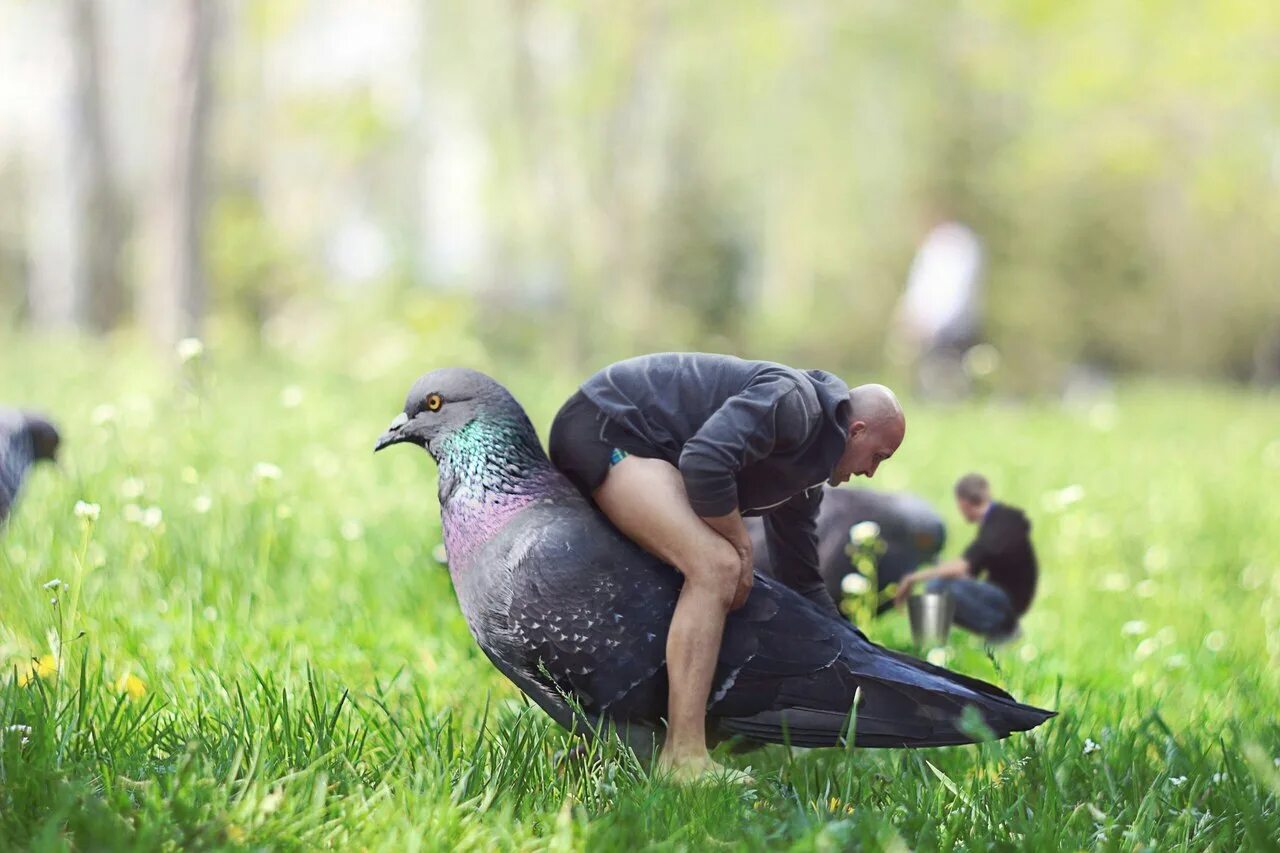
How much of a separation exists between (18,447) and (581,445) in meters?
2.54

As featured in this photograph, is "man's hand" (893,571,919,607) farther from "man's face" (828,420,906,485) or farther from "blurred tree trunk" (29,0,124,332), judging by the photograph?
"blurred tree trunk" (29,0,124,332)

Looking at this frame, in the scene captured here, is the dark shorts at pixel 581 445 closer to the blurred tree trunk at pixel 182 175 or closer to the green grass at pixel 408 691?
the green grass at pixel 408 691

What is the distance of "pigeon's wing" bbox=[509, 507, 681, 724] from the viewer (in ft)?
7.93

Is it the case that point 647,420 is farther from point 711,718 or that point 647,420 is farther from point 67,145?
point 67,145

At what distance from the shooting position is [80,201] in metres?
15.7

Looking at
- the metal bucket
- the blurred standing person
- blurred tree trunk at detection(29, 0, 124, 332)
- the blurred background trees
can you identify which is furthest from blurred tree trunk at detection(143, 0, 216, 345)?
the metal bucket

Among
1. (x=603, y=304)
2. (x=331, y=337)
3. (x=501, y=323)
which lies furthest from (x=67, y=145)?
(x=603, y=304)

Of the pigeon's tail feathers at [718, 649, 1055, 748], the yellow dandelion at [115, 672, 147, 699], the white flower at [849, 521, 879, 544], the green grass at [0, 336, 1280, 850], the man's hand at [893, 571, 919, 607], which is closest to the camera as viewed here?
the green grass at [0, 336, 1280, 850]

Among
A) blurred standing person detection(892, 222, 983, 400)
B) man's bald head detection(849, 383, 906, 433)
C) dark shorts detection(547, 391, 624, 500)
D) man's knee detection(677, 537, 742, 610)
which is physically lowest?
blurred standing person detection(892, 222, 983, 400)

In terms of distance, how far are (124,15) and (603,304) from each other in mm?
12399

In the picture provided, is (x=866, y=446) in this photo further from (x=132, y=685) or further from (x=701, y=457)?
(x=132, y=685)

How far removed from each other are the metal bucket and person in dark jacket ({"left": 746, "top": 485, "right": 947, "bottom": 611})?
223 mm

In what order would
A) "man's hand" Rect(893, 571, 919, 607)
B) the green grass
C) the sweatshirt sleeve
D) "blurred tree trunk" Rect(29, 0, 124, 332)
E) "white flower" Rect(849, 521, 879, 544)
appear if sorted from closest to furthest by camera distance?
the green grass < the sweatshirt sleeve < "white flower" Rect(849, 521, 879, 544) < "man's hand" Rect(893, 571, 919, 607) < "blurred tree trunk" Rect(29, 0, 124, 332)

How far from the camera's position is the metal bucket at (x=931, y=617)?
355cm
